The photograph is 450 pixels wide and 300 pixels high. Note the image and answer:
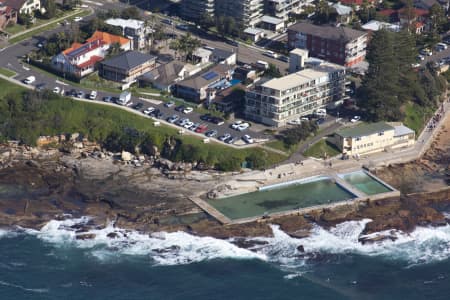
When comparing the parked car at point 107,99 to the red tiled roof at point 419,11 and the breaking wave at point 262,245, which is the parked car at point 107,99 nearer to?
the breaking wave at point 262,245

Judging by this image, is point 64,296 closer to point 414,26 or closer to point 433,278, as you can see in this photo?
point 433,278

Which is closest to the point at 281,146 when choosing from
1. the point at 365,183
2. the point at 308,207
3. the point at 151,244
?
the point at 365,183

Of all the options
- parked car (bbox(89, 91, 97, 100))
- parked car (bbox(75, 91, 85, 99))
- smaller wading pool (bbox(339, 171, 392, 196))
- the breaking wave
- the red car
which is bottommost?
smaller wading pool (bbox(339, 171, 392, 196))

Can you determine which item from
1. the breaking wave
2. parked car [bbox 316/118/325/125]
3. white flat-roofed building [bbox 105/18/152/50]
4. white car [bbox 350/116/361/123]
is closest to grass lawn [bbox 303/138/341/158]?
parked car [bbox 316/118/325/125]

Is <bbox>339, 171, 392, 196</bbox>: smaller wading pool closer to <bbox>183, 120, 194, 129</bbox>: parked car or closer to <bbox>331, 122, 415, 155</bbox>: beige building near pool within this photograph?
<bbox>331, 122, 415, 155</bbox>: beige building near pool

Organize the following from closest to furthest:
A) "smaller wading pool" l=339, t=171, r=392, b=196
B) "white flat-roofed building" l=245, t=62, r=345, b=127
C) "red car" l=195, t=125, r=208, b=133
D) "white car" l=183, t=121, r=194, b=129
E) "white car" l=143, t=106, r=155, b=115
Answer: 1. "smaller wading pool" l=339, t=171, r=392, b=196
2. "red car" l=195, t=125, r=208, b=133
3. "white car" l=183, t=121, r=194, b=129
4. "white flat-roofed building" l=245, t=62, r=345, b=127
5. "white car" l=143, t=106, r=155, b=115

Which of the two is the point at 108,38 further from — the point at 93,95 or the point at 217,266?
the point at 217,266
